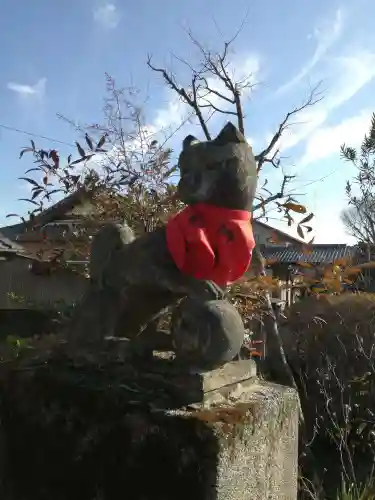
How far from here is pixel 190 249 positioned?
137cm

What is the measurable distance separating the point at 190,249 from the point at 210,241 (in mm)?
60

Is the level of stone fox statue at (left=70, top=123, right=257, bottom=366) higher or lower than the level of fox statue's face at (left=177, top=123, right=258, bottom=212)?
lower

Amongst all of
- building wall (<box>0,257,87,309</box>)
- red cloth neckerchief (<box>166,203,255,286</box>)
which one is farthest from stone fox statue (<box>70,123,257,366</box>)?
building wall (<box>0,257,87,309</box>)

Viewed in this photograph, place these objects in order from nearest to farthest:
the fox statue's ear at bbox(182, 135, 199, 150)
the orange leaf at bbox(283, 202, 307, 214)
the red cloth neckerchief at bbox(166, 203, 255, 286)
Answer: the red cloth neckerchief at bbox(166, 203, 255, 286) < the fox statue's ear at bbox(182, 135, 199, 150) < the orange leaf at bbox(283, 202, 307, 214)

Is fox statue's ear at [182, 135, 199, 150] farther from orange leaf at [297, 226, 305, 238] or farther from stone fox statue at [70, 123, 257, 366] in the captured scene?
orange leaf at [297, 226, 305, 238]

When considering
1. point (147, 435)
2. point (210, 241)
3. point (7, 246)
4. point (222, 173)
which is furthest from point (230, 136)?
point (7, 246)

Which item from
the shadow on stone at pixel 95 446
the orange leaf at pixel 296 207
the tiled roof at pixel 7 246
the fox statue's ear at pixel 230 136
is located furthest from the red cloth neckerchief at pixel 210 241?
the tiled roof at pixel 7 246

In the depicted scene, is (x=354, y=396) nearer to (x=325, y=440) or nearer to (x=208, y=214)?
(x=325, y=440)

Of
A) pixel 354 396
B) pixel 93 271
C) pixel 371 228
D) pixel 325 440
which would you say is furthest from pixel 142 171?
pixel 371 228

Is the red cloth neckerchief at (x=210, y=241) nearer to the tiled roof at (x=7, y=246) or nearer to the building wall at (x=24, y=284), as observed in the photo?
the tiled roof at (x=7, y=246)

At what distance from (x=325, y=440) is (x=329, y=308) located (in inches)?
43.7

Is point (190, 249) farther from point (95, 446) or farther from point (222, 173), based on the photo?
point (95, 446)

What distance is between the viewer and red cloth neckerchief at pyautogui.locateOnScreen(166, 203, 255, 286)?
1369mm

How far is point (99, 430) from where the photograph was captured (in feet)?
4.18
